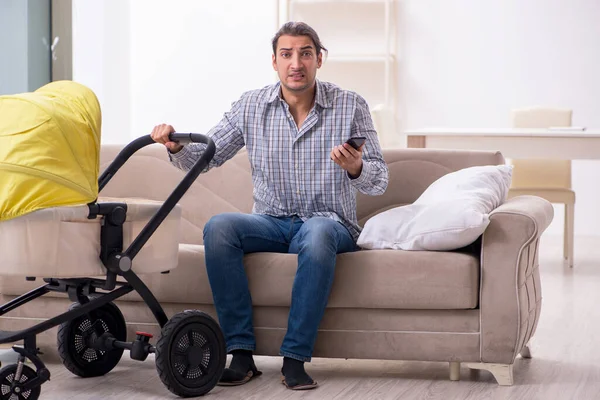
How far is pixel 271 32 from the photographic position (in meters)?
7.21

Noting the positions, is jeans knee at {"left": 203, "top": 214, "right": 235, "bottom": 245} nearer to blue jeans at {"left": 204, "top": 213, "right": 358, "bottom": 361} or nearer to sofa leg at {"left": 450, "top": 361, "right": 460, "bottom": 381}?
blue jeans at {"left": 204, "top": 213, "right": 358, "bottom": 361}

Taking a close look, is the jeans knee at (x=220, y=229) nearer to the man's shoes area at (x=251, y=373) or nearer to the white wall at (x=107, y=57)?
the man's shoes area at (x=251, y=373)

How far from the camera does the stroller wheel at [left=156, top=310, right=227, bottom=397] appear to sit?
2279 mm

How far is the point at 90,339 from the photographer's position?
2549 millimetres

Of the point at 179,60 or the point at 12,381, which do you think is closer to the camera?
the point at 12,381

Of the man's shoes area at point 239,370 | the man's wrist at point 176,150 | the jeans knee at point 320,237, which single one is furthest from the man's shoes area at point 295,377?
the man's wrist at point 176,150

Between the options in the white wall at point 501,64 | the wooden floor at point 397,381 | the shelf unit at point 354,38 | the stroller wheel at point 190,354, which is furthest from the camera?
the shelf unit at point 354,38

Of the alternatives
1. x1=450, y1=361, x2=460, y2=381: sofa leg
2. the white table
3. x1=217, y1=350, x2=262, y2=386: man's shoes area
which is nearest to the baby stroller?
x1=217, y1=350, x2=262, y2=386: man's shoes area

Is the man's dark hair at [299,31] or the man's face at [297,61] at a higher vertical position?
the man's dark hair at [299,31]

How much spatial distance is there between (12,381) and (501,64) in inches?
210

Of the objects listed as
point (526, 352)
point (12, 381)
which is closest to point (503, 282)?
point (526, 352)

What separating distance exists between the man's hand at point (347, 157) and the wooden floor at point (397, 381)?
0.60m

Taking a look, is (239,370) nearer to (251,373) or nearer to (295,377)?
(251,373)

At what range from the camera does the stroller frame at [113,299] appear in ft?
6.92
